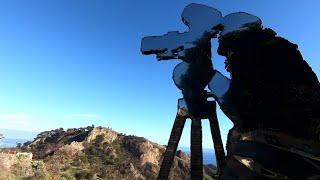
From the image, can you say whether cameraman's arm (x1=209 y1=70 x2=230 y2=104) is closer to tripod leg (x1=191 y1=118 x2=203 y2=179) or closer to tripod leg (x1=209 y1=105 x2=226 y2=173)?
tripod leg (x1=209 y1=105 x2=226 y2=173)

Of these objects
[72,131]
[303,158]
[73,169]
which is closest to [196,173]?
[303,158]

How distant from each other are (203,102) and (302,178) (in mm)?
2527

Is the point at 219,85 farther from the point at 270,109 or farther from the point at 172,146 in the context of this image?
the point at 172,146

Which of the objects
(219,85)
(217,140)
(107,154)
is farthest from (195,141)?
(107,154)

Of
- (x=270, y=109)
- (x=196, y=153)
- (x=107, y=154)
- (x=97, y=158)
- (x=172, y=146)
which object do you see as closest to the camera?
(x=270, y=109)

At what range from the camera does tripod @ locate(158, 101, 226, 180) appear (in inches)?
213

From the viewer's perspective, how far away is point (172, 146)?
555cm

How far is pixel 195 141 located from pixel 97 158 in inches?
1983

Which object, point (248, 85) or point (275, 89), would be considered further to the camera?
point (248, 85)

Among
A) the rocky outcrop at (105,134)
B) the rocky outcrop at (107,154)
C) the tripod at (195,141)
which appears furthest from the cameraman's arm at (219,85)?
the rocky outcrop at (105,134)

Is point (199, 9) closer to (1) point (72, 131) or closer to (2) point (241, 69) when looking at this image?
(2) point (241, 69)

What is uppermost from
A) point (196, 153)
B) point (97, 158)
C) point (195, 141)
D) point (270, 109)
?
point (270, 109)

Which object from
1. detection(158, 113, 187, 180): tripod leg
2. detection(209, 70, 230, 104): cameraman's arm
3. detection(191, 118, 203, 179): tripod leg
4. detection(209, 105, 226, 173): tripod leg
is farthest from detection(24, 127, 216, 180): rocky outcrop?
detection(209, 70, 230, 104): cameraman's arm

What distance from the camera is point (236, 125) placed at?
179 inches
